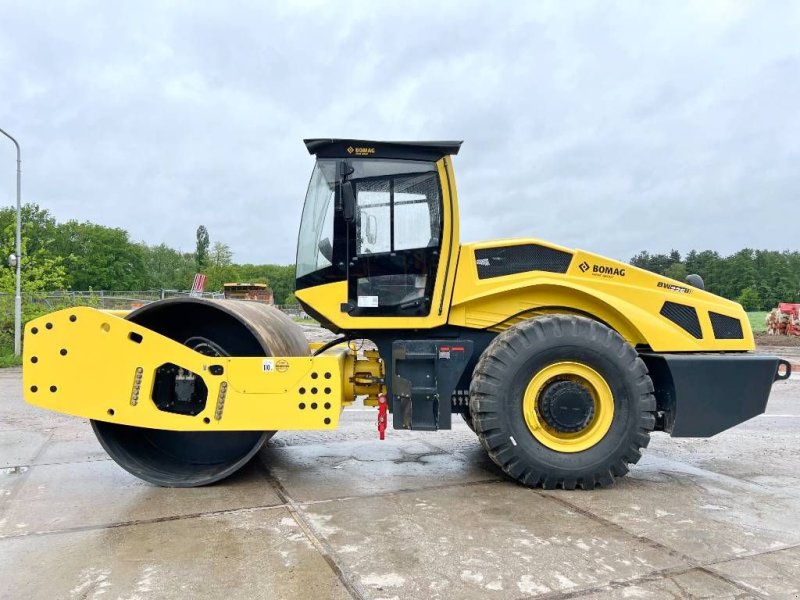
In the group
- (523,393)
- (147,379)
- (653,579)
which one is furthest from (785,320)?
(147,379)

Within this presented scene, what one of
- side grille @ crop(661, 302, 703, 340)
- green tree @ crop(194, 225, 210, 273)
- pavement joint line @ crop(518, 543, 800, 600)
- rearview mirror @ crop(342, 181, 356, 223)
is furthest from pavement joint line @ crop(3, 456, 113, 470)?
green tree @ crop(194, 225, 210, 273)

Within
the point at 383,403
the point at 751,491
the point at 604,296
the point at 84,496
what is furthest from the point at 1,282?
the point at 751,491

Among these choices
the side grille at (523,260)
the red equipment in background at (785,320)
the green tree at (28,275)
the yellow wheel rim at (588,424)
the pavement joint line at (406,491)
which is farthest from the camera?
the red equipment in background at (785,320)

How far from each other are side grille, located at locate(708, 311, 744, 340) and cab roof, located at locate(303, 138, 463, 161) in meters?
2.67

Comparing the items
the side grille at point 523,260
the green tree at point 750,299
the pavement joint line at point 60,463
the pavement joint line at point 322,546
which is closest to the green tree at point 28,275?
the pavement joint line at point 60,463

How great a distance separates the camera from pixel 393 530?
3889mm

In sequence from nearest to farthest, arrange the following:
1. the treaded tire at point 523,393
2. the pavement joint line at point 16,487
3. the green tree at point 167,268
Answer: the pavement joint line at point 16,487, the treaded tire at point 523,393, the green tree at point 167,268

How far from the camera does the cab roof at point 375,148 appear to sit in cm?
505

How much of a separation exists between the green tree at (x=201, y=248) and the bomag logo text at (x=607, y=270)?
87186mm

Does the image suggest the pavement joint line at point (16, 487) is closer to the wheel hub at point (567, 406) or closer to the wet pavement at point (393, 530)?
the wet pavement at point (393, 530)

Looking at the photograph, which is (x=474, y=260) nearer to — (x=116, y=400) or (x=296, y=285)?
(x=296, y=285)

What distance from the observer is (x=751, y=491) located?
4.90 m

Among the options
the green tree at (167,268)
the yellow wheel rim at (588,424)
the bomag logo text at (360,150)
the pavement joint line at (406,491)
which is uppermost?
the green tree at (167,268)

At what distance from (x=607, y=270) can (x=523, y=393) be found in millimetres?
1347
